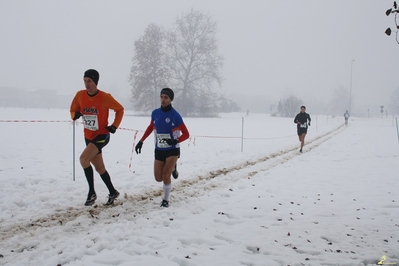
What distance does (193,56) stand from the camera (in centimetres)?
4331

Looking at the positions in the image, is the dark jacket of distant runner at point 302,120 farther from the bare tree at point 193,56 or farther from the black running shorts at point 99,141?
the bare tree at point 193,56

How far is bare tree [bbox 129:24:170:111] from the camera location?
138 ft

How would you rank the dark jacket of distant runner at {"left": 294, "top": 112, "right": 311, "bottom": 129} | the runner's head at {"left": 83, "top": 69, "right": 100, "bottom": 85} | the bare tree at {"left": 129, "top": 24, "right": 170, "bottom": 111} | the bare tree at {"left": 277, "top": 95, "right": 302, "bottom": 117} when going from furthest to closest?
the bare tree at {"left": 277, "top": 95, "right": 302, "bottom": 117} < the bare tree at {"left": 129, "top": 24, "right": 170, "bottom": 111} < the dark jacket of distant runner at {"left": 294, "top": 112, "right": 311, "bottom": 129} < the runner's head at {"left": 83, "top": 69, "right": 100, "bottom": 85}

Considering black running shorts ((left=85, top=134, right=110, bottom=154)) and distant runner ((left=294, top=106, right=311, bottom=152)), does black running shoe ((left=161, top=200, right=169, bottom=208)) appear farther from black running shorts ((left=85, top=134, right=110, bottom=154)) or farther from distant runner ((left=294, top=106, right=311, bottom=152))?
distant runner ((left=294, top=106, right=311, bottom=152))

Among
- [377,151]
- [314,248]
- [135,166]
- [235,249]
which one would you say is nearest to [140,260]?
[235,249]

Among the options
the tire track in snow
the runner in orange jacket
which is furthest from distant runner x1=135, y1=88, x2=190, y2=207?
the runner in orange jacket

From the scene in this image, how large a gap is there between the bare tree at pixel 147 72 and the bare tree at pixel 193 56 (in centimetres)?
156

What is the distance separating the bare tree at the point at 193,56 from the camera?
42594 millimetres

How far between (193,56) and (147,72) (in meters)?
7.46

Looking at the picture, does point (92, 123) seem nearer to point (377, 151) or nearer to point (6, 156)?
point (6, 156)

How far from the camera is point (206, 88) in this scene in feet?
143

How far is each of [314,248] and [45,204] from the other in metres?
4.47

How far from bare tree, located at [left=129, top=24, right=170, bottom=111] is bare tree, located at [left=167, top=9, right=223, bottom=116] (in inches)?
61.3

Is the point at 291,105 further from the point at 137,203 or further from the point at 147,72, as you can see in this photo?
the point at 137,203
